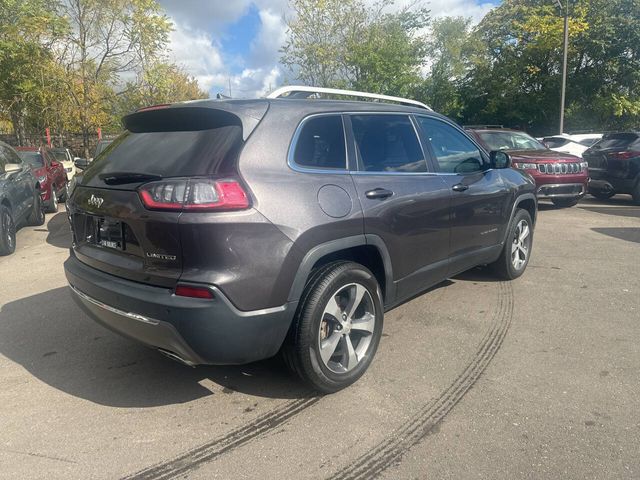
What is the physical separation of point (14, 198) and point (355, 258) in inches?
258

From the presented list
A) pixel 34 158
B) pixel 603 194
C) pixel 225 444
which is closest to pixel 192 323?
pixel 225 444

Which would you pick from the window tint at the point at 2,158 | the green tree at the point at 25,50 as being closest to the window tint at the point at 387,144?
the window tint at the point at 2,158

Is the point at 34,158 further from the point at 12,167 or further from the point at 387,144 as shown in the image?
the point at 387,144

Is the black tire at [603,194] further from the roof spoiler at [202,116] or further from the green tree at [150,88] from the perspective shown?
the green tree at [150,88]

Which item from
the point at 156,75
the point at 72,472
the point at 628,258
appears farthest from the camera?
the point at 156,75

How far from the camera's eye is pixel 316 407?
3.00 meters

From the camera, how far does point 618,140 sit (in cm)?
1134

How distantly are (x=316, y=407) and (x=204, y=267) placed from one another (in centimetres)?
114

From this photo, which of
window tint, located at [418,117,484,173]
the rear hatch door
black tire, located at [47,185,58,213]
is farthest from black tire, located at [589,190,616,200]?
black tire, located at [47,185,58,213]

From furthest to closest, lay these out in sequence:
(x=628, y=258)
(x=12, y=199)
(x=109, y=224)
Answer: (x=12, y=199) < (x=628, y=258) < (x=109, y=224)

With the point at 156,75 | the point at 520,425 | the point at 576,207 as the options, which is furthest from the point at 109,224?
the point at 156,75

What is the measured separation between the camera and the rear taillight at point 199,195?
253 centimetres

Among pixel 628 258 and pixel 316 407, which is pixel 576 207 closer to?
pixel 628 258

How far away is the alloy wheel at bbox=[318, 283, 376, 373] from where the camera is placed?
3053 millimetres
